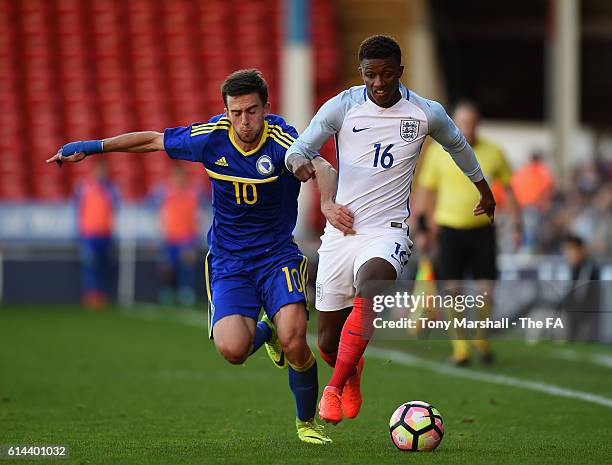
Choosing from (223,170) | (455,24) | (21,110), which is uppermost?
(455,24)

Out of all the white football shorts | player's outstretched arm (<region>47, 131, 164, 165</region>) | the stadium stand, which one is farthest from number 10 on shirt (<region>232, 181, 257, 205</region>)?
the stadium stand

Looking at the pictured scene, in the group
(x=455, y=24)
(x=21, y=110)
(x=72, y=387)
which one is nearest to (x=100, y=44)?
(x=21, y=110)

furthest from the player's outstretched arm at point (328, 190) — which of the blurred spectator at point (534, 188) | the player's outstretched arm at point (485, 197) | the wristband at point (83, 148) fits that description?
the blurred spectator at point (534, 188)

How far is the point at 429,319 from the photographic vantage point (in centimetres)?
714

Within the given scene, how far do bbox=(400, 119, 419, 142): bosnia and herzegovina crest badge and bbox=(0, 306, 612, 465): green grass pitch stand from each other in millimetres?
1626

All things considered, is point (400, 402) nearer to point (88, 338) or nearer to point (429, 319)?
point (429, 319)

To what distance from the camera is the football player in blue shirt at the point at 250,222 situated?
6.69 meters

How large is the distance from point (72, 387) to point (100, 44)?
51.2ft

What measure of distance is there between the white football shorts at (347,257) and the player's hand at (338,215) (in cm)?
17

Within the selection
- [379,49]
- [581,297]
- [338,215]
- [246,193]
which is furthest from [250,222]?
[581,297]

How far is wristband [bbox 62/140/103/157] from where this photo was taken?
6754mm

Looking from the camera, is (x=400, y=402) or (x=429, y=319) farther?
(x=400, y=402)

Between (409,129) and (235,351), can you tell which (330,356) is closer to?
(235,351)

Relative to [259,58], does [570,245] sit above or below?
below
